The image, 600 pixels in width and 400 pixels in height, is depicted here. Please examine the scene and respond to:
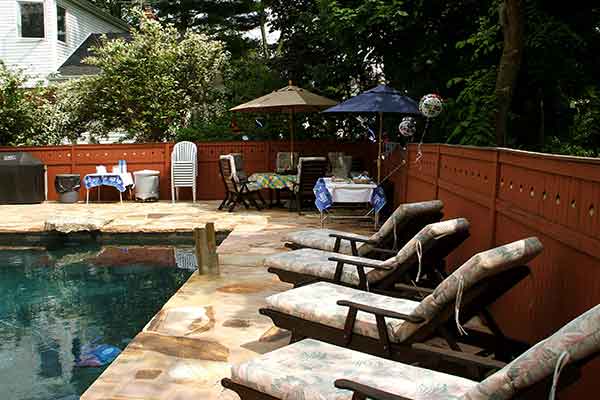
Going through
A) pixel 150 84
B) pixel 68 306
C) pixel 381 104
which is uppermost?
pixel 150 84

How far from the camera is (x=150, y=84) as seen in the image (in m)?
13.8

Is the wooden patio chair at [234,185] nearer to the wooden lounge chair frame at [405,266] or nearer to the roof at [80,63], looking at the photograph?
the wooden lounge chair frame at [405,266]

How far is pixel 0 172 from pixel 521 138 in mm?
10230

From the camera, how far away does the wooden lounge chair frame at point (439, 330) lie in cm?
266

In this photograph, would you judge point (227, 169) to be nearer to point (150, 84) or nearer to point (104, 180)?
point (104, 180)

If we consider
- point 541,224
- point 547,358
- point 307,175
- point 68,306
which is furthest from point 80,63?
point 547,358

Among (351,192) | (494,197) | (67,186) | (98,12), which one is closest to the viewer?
(494,197)

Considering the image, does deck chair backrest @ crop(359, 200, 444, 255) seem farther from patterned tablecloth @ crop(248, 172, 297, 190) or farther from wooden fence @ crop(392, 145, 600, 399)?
patterned tablecloth @ crop(248, 172, 297, 190)

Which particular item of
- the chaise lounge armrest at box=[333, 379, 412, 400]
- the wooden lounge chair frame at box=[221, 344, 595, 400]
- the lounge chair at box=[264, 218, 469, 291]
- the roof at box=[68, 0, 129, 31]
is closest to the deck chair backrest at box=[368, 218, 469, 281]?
the lounge chair at box=[264, 218, 469, 291]

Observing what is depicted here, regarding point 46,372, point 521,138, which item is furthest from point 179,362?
point 521,138

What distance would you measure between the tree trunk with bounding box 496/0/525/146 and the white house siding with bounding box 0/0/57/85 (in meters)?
14.3

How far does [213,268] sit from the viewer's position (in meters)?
5.66

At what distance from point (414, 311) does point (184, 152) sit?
10098mm

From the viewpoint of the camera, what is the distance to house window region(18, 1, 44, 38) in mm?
17453
